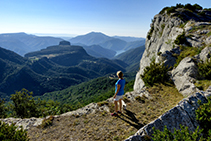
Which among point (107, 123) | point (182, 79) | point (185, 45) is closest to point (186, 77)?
point (182, 79)

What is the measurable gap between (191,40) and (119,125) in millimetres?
18534

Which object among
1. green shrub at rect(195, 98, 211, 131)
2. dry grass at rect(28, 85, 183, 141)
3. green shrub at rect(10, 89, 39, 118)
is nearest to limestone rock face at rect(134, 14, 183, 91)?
dry grass at rect(28, 85, 183, 141)

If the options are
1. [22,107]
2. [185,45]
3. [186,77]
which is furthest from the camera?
[22,107]

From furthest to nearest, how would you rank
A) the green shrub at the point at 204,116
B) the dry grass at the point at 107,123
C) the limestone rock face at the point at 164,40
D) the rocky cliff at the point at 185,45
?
the limestone rock face at the point at 164,40, the rocky cliff at the point at 185,45, the dry grass at the point at 107,123, the green shrub at the point at 204,116

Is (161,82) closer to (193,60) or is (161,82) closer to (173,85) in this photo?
(173,85)

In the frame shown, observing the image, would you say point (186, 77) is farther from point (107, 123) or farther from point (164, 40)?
point (164, 40)

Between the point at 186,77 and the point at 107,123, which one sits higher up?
the point at 186,77

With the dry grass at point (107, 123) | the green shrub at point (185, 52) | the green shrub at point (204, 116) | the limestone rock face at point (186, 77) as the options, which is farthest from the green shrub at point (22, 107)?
the green shrub at point (185, 52)

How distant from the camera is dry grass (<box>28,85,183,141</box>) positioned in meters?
8.07

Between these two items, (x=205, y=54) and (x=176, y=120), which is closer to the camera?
(x=176, y=120)

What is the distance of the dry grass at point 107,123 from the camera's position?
8.07 m

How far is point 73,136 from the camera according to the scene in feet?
27.3

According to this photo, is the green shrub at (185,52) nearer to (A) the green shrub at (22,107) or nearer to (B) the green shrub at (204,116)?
Result: (B) the green shrub at (204,116)

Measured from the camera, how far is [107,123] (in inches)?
359
